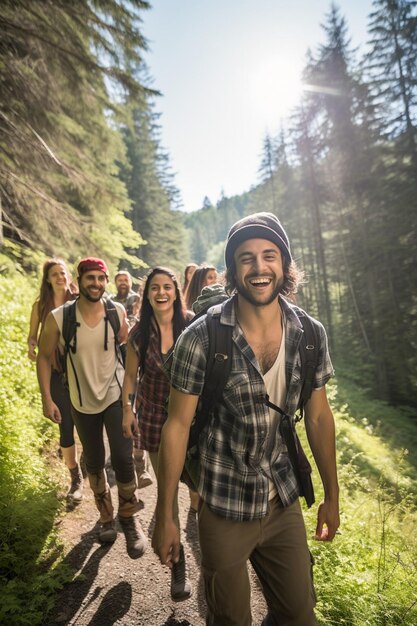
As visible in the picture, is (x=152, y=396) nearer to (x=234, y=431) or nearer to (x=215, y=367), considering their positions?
(x=234, y=431)

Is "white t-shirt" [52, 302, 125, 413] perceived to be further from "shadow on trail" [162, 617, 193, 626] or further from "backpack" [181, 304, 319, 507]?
"shadow on trail" [162, 617, 193, 626]

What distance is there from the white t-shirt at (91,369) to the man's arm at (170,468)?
76.5 inches

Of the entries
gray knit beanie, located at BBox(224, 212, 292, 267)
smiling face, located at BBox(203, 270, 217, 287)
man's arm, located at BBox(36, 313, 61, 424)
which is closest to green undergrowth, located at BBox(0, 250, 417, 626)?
man's arm, located at BBox(36, 313, 61, 424)

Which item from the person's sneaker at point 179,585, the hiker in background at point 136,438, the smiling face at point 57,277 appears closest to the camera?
the person's sneaker at point 179,585

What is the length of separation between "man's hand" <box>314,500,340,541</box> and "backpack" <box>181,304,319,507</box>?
14 cm

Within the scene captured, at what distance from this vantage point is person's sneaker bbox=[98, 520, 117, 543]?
12.2 ft

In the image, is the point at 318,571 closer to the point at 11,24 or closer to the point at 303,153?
the point at 11,24

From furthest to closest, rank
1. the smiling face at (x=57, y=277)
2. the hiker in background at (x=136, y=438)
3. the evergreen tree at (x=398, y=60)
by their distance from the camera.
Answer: the evergreen tree at (x=398, y=60) < the smiling face at (x=57, y=277) < the hiker in background at (x=136, y=438)

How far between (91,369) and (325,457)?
97.9 inches

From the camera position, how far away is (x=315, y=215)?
2420cm

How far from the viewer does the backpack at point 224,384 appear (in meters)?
1.91

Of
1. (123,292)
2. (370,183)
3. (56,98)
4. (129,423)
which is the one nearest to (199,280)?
(129,423)

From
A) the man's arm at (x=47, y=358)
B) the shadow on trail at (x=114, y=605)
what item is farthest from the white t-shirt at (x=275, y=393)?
the man's arm at (x=47, y=358)

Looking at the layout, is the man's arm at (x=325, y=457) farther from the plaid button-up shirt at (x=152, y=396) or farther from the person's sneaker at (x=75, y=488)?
the person's sneaker at (x=75, y=488)
